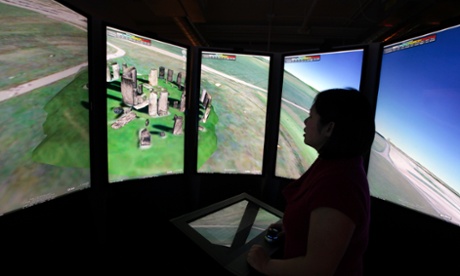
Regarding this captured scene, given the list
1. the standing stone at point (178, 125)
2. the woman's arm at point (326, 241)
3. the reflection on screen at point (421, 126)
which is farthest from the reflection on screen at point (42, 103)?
the reflection on screen at point (421, 126)

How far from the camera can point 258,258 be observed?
2.70 feet

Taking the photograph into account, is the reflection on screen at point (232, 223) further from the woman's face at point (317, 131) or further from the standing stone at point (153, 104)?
the standing stone at point (153, 104)

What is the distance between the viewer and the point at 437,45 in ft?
3.36

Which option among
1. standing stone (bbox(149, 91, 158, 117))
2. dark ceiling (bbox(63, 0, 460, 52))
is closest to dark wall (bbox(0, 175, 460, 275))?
standing stone (bbox(149, 91, 158, 117))

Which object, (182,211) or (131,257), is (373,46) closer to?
(182,211)

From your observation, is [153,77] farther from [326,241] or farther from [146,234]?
[326,241]

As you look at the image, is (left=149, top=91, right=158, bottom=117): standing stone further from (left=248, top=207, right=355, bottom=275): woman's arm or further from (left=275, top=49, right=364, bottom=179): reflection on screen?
(left=248, top=207, right=355, bottom=275): woman's arm

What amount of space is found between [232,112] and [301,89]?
0.55 meters

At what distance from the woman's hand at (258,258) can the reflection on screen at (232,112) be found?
1.08 metres

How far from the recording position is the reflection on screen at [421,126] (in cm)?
97

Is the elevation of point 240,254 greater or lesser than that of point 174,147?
lesser

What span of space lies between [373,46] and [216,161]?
4.27 ft

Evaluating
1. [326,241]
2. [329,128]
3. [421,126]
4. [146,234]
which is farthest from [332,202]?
[146,234]

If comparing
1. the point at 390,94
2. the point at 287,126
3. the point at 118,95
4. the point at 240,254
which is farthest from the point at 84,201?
the point at 390,94
